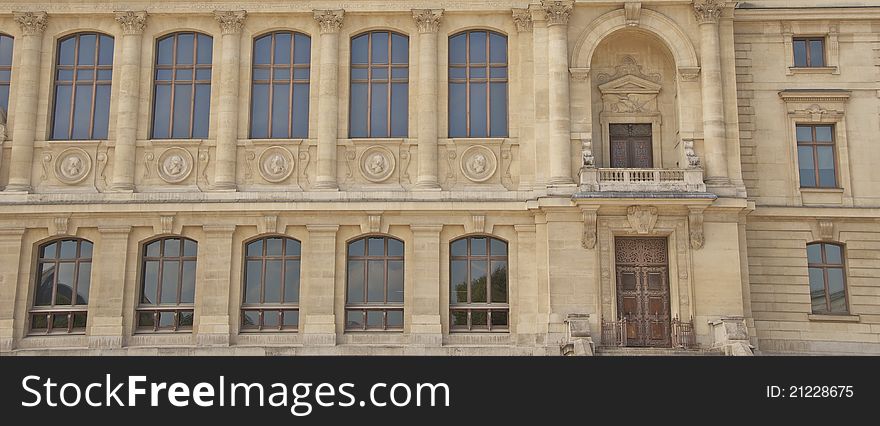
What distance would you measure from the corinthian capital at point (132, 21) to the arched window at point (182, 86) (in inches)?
29.4

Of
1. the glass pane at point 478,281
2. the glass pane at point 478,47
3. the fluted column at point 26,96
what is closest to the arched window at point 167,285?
the fluted column at point 26,96

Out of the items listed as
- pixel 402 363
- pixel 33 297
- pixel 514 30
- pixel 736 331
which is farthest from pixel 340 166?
pixel 402 363

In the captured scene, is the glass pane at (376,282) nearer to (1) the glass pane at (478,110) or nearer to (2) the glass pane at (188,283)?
(1) the glass pane at (478,110)

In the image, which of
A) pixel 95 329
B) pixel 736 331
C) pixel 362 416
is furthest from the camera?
pixel 95 329

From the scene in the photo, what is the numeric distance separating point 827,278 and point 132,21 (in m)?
22.9

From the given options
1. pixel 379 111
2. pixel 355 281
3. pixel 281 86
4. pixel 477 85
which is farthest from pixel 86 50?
pixel 477 85

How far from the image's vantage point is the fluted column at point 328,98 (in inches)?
1081

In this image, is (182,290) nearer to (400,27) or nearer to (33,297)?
(33,297)

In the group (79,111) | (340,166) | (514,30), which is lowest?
(340,166)

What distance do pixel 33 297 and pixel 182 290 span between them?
453cm

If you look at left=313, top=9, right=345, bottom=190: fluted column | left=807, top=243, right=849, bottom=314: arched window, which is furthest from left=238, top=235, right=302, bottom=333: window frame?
left=807, top=243, right=849, bottom=314: arched window

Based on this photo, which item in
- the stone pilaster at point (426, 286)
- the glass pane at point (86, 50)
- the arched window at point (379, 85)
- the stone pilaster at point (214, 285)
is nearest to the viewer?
the stone pilaster at point (426, 286)

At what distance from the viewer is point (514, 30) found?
93.7 feet

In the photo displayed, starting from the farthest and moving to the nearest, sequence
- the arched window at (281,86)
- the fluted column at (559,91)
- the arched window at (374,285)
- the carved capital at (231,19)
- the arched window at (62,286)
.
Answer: the carved capital at (231,19)
the arched window at (281,86)
the arched window at (62,286)
the arched window at (374,285)
the fluted column at (559,91)
